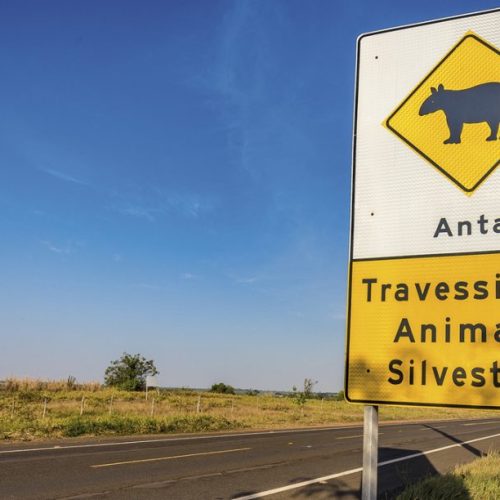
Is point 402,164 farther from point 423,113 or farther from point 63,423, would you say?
point 63,423

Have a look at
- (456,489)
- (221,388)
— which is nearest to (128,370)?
(221,388)

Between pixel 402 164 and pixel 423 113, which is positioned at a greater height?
pixel 423 113

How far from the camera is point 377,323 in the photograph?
2.15 metres

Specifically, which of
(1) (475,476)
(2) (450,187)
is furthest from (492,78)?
(1) (475,476)

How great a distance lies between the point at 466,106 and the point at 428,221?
483mm

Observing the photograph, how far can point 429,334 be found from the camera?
2062 mm

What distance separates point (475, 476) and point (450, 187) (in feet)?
30.0

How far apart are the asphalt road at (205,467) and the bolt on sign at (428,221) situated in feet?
25.6

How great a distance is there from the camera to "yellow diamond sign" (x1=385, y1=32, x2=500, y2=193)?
2117 millimetres

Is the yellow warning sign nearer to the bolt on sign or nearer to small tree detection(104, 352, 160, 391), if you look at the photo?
the bolt on sign

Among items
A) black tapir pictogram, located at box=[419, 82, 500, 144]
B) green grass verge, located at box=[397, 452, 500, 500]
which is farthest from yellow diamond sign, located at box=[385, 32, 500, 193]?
green grass verge, located at box=[397, 452, 500, 500]

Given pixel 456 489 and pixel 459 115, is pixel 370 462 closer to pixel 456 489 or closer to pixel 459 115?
pixel 459 115

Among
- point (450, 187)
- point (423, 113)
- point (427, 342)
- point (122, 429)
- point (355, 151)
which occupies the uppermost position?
point (423, 113)

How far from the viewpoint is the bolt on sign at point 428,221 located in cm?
203
